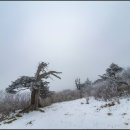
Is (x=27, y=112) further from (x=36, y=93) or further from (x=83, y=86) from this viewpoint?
(x=83, y=86)

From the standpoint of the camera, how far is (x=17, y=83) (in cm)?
2602

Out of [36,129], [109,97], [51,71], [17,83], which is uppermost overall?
[51,71]

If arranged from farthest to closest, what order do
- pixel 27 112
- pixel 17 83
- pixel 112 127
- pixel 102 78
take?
pixel 102 78 < pixel 17 83 < pixel 27 112 < pixel 112 127

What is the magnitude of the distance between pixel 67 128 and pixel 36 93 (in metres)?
14.0

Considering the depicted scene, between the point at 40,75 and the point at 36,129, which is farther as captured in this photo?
the point at 40,75

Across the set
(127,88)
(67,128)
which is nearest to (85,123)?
(67,128)

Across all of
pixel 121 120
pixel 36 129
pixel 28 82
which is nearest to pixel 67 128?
pixel 36 129

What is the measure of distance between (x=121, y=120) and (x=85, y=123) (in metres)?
3.15

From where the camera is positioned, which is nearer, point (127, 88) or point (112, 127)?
point (112, 127)

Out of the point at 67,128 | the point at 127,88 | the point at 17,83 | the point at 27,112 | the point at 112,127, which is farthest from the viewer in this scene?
the point at 127,88

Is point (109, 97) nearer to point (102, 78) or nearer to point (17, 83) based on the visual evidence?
point (102, 78)

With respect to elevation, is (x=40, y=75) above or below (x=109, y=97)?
above

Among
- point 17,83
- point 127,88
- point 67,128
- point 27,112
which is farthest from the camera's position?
point 127,88

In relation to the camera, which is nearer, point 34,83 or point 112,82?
point 34,83
